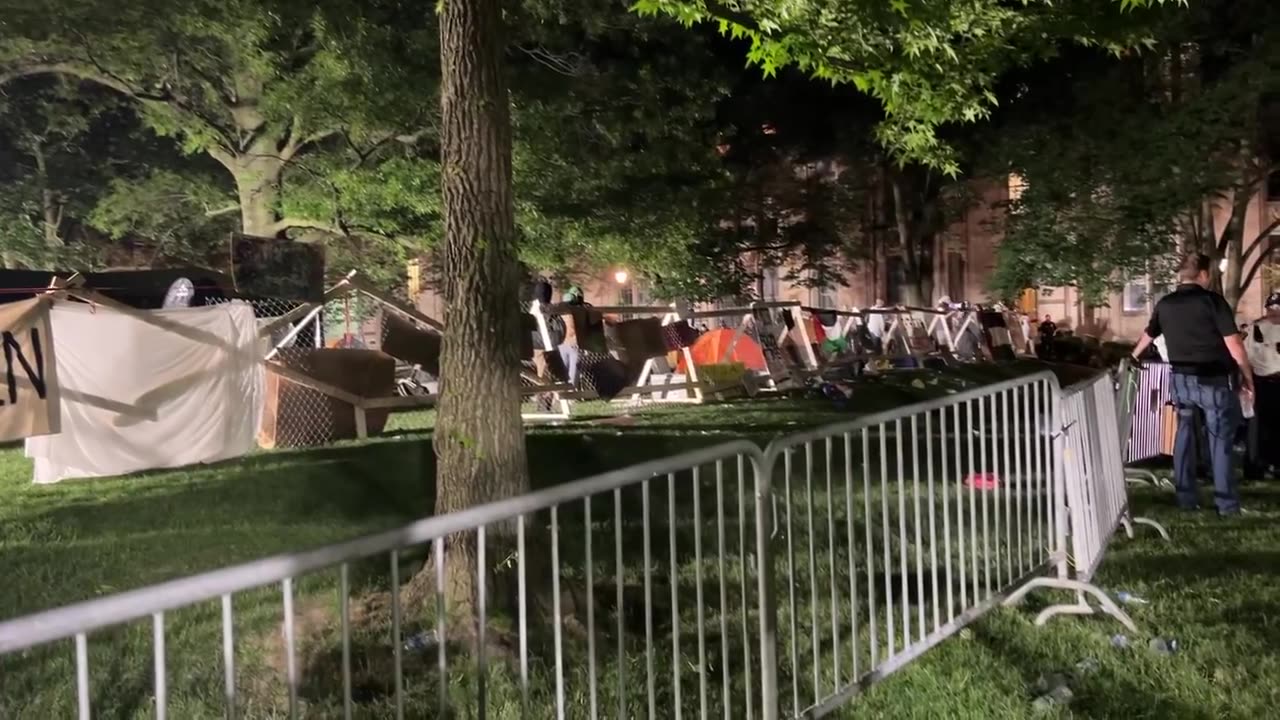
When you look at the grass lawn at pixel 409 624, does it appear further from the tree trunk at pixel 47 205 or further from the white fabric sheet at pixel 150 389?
the tree trunk at pixel 47 205

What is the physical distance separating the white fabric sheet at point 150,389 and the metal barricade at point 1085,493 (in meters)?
7.94

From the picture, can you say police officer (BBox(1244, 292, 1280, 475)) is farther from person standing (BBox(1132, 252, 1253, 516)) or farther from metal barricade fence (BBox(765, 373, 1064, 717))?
metal barricade fence (BBox(765, 373, 1064, 717))

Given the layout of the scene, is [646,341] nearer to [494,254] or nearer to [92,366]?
[92,366]

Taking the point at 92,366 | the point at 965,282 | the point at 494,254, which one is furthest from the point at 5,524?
the point at 965,282

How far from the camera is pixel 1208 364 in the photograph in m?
7.20

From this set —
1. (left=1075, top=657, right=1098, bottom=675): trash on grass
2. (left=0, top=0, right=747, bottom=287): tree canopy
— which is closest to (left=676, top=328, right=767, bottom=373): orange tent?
(left=0, top=0, right=747, bottom=287): tree canopy

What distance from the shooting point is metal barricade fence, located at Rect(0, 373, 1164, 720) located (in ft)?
10.6

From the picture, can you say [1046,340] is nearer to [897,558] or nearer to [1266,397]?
[1266,397]

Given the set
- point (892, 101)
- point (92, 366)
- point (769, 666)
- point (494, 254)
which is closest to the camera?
point (769, 666)

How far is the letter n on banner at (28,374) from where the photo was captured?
8211mm

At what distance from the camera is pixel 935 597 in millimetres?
4496

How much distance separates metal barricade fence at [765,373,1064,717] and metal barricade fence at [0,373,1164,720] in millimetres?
20

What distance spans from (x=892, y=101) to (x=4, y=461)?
1009 cm

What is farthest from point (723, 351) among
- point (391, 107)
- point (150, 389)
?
point (150, 389)
